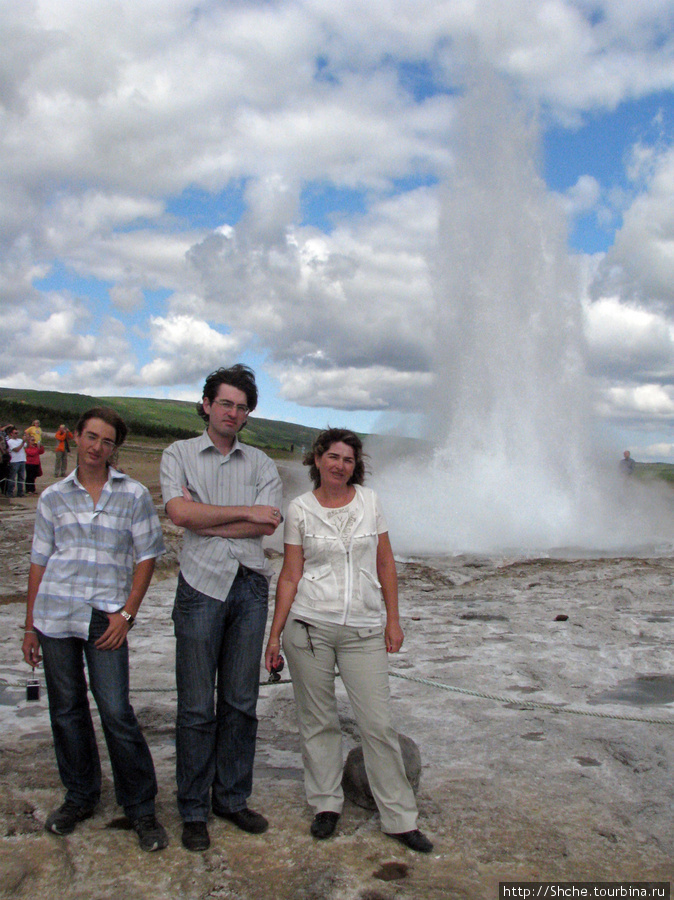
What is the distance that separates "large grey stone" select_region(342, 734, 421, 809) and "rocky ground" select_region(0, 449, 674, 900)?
50 mm

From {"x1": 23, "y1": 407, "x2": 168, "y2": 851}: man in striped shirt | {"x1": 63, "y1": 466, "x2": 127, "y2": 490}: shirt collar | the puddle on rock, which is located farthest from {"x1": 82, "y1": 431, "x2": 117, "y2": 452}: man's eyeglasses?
the puddle on rock

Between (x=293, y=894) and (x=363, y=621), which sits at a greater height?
(x=363, y=621)

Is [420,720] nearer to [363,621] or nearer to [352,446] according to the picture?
[363,621]

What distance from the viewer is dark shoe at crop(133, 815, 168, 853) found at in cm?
294

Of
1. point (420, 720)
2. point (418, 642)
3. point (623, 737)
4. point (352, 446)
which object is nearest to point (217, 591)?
point (352, 446)

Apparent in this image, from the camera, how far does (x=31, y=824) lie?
3.10 metres

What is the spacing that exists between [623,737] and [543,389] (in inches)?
576

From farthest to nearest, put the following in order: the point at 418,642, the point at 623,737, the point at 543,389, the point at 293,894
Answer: the point at 543,389 → the point at 418,642 → the point at 623,737 → the point at 293,894

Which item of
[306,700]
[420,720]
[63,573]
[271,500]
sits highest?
[271,500]

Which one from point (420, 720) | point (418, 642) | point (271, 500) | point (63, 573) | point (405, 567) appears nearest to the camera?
point (63, 573)

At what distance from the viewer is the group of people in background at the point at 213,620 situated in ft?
10.1

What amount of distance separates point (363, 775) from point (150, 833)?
38.2 inches

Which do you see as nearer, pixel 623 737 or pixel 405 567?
pixel 623 737

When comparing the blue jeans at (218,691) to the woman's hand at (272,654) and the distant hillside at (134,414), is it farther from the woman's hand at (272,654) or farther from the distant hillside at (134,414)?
the distant hillside at (134,414)
